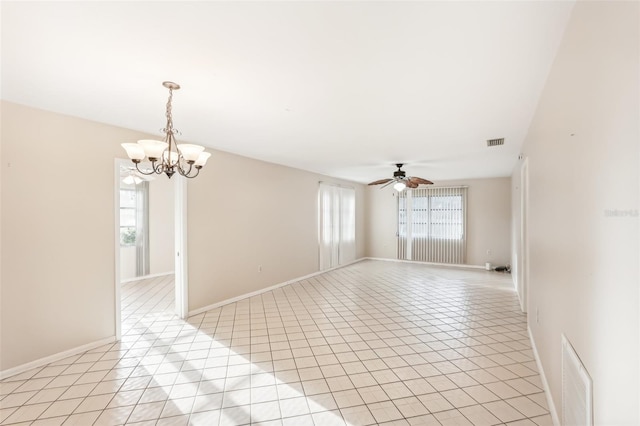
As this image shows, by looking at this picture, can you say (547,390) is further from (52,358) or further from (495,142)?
(52,358)

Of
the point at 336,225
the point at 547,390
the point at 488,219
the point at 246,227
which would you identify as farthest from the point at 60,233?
the point at 488,219

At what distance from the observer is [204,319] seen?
3969mm

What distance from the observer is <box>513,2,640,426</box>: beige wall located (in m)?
0.87

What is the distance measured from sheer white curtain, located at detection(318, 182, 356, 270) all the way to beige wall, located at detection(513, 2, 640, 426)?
215 inches

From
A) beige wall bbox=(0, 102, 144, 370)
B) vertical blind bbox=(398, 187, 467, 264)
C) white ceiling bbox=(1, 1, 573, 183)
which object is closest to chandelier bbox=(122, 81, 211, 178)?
white ceiling bbox=(1, 1, 573, 183)

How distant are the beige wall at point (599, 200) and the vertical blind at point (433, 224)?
258 inches

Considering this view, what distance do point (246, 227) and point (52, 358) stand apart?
2.87 meters

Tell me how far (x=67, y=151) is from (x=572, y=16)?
4.21 meters

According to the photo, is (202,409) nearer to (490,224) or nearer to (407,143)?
(407,143)

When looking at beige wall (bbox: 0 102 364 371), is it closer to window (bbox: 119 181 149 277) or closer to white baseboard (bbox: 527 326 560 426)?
window (bbox: 119 181 149 277)

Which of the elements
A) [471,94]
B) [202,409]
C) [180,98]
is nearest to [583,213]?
[471,94]

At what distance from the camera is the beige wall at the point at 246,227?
14.0ft

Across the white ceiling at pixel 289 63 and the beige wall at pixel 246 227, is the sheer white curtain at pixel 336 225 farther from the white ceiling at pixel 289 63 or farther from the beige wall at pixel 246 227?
the white ceiling at pixel 289 63

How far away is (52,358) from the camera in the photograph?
283 centimetres
